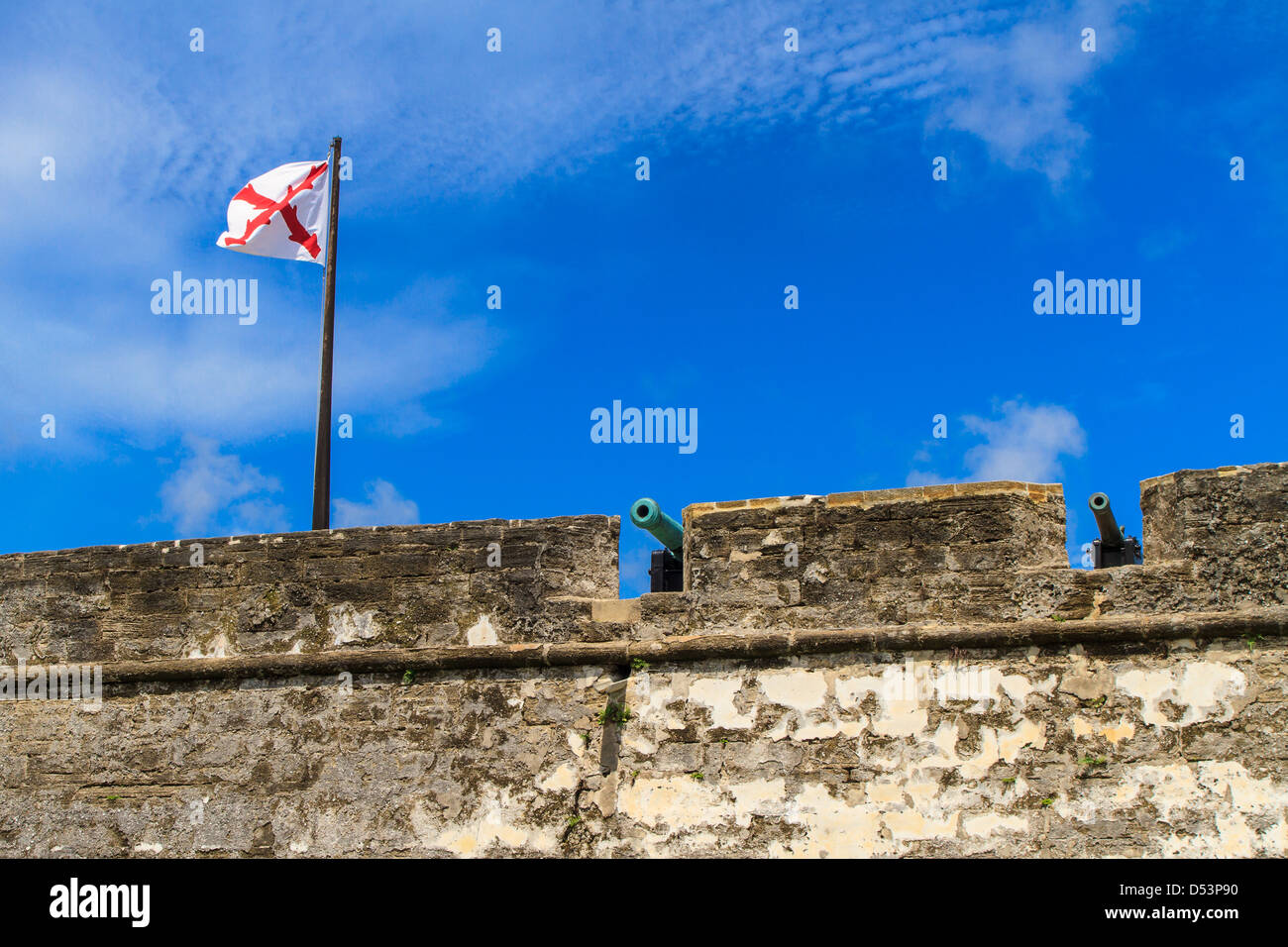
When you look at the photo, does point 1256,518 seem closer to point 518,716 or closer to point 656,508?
point 656,508

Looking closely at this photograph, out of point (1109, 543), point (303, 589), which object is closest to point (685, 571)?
point (303, 589)

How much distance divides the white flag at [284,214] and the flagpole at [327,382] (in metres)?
0.06

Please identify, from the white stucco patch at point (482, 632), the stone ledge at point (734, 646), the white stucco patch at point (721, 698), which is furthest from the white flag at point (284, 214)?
the white stucco patch at point (721, 698)

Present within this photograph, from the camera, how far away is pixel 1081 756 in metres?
5.04

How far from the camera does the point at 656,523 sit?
19.6ft

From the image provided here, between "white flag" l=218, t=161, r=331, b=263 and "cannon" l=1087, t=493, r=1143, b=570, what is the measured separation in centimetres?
633

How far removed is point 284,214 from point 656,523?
5.27 m

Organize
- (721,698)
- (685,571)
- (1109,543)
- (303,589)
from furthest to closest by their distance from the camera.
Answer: (1109,543) < (303,589) < (685,571) < (721,698)

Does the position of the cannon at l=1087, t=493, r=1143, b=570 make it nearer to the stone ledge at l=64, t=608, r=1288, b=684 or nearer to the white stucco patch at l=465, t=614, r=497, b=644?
the stone ledge at l=64, t=608, r=1288, b=684

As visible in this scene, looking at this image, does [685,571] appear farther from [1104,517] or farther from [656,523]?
[1104,517]

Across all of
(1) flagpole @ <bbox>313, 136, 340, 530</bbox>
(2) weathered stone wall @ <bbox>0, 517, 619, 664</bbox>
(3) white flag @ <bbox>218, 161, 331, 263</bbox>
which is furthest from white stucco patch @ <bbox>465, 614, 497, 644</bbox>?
(3) white flag @ <bbox>218, 161, 331, 263</bbox>

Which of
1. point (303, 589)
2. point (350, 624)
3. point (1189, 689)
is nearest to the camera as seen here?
point (1189, 689)

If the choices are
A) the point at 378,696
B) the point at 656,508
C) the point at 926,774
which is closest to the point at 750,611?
the point at 656,508

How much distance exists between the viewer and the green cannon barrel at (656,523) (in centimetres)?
589
